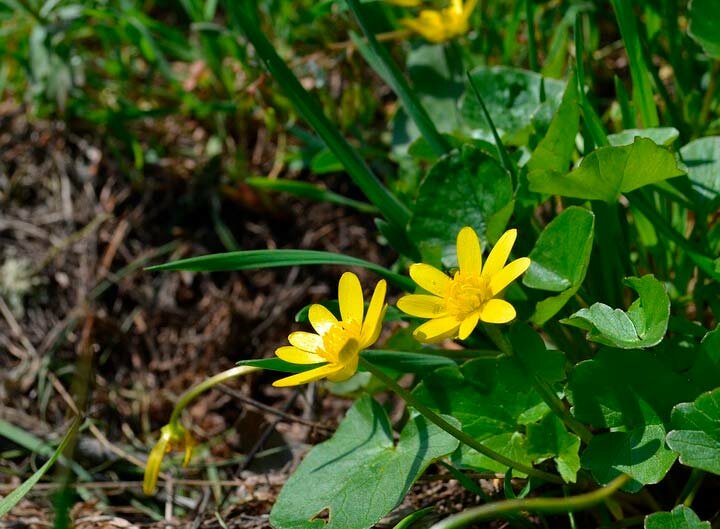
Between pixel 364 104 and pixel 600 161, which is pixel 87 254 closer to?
pixel 364 104

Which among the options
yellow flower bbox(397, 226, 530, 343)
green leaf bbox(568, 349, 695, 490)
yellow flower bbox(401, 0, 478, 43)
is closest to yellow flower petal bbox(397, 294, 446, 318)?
yellow flower bbox(397, 226, 530, 343)

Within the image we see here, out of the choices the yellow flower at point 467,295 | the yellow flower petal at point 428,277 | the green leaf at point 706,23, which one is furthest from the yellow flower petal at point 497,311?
the green leaf at point 706,23

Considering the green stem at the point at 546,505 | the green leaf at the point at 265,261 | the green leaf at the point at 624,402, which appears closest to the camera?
the green stem at the point at 546,505

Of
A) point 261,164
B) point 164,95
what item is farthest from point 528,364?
point 164,95

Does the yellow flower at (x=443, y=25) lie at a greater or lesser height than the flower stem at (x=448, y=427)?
greater

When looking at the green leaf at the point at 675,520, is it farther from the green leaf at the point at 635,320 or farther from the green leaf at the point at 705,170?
the green leaf at the point at 705,170
